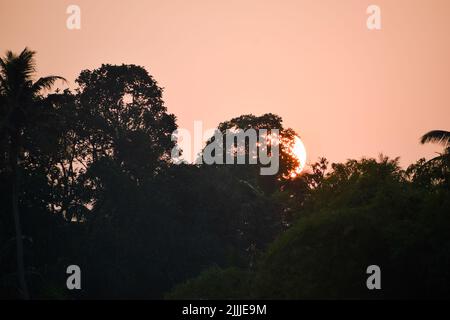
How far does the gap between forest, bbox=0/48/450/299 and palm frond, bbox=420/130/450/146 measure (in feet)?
0.16

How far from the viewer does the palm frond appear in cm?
3572

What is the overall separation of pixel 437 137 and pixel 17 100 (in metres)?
20.0

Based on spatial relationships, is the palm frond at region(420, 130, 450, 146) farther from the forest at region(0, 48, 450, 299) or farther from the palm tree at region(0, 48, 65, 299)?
the palm tree at region(0, 48, 65, 299)

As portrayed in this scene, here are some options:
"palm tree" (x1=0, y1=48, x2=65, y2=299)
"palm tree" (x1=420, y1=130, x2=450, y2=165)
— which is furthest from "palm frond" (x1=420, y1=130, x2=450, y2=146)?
"palm tree" (x1=0, y1=48, x2=65, y2=299)

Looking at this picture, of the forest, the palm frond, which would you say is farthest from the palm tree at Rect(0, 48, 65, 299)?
the palm frond

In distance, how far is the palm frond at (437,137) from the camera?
117 feet

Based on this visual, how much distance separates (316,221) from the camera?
29453 millimetres

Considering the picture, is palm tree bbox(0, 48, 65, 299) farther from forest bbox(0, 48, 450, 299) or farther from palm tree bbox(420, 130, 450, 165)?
palm tree bbox(420, 130, 450, 165)

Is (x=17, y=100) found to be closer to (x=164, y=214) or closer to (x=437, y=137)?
(x=164, y=214)

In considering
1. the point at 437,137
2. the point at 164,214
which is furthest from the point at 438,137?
the point at 164,214

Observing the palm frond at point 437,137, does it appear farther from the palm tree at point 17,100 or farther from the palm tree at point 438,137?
the palm tree at point 17,100

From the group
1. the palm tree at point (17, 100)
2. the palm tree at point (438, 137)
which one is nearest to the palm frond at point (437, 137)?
the palm tree at point (438, 137)

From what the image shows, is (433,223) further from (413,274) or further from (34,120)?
(34,120)

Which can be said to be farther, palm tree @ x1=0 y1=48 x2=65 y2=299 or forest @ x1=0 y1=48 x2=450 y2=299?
palm tree @ x1=0 y1=48 x2=65 y2=299
